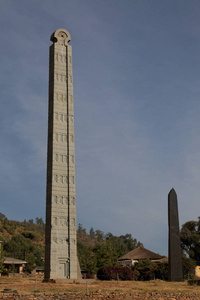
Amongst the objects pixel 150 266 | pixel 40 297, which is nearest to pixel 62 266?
pixel 150 266

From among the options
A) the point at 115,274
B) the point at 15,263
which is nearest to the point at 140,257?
the point at 15,263

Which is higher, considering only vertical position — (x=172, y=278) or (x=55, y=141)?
(x=55, y=141)

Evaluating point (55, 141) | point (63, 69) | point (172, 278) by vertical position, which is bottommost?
point (172, 278)

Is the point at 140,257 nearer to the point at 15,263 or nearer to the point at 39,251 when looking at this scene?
the point at 15,263

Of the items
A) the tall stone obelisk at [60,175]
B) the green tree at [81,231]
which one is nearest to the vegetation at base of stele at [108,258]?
the tall stone obelisk at [60,175]

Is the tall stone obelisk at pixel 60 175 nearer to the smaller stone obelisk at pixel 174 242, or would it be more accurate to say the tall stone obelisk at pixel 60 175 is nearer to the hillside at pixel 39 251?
the smaller stone obelisk at pixel 174 242

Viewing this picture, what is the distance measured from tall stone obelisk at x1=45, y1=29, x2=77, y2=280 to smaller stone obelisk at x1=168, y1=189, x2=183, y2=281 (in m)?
9.14

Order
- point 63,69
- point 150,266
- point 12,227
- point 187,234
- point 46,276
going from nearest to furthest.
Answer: point 46,276
point 63,69
point 150,266
point 187,234
point 12,227

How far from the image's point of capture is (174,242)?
1196 inches

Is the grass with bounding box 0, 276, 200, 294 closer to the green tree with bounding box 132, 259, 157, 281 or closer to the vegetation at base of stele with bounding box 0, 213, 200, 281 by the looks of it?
the vegetation at base of stele with bounding box 0, 213, 200, 281

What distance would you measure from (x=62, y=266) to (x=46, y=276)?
5.40 ft

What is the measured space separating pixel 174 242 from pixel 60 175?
1215cm

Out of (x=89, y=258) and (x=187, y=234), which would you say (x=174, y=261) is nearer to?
(x=89, y=258)

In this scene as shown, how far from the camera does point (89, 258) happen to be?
2135 inches
